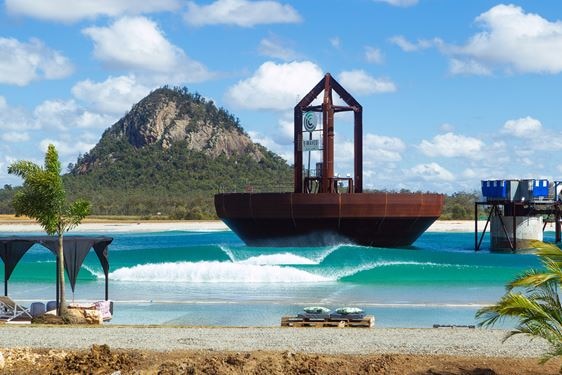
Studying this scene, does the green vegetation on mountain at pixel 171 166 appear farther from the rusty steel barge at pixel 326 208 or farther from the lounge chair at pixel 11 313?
the lounge chair at pixel 11 313

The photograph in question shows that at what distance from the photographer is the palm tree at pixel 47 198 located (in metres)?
20.6

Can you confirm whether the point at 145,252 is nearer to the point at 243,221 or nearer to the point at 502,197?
the point at 243,221

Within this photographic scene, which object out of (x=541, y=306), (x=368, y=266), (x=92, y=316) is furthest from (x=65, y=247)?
(x=368, y=266)

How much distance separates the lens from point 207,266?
41406 millimetres

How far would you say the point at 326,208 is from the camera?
1863 inches

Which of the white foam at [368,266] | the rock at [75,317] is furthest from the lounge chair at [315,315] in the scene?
the white foam at [368,266]

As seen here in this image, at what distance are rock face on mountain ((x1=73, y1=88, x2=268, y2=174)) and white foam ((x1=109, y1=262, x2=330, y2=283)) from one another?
137716 millimetres

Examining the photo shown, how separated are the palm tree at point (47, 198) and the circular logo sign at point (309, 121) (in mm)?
30126

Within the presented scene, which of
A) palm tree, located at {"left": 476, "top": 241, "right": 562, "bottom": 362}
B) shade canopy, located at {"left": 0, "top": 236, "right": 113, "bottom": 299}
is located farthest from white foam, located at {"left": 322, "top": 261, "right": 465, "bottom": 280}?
palm tree, located at {"left": 476, "top": 241, "right": 562, "bottom": 362}

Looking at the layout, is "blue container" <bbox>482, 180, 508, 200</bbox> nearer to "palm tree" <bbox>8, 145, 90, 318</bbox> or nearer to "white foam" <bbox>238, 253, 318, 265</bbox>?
"white foam" <bbox>238, 253, 318, 265</bbox>

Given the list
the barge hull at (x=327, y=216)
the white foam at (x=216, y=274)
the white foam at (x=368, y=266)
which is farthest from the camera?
the barge hull at (x=327, y=216)

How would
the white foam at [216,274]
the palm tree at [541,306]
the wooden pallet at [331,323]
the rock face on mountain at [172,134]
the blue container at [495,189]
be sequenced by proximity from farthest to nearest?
the rock face on mountain at [172,134] → the blue container at [495,189] → the white foam at [216,274] → the wooden pallet at [331,323] → the palm tree at [541,306]

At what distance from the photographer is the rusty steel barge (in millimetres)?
47719

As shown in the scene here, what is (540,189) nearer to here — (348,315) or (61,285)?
(348,315)
